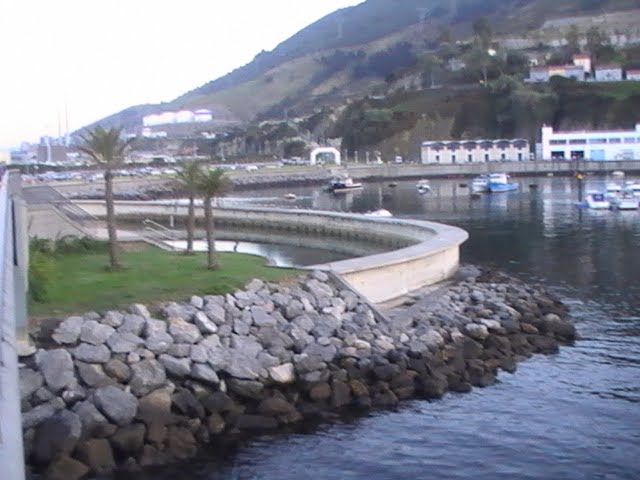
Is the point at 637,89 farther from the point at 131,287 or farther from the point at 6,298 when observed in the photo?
the point at 6,298

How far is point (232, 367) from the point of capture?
20.1m

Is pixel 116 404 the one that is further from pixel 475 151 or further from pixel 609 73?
pixel 609 73

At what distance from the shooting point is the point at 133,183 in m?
104

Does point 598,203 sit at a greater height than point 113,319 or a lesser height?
greater

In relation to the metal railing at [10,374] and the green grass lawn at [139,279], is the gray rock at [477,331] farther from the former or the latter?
the metal railing at [10,374]

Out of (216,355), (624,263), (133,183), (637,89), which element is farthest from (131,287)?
(637,89)

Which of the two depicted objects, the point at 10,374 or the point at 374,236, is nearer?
the point at 10,374

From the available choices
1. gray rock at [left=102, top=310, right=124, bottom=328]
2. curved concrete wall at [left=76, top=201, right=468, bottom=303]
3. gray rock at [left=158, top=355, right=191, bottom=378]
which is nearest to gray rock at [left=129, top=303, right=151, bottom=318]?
gray rock at [left=102, top=310, right=124, bottom=328]

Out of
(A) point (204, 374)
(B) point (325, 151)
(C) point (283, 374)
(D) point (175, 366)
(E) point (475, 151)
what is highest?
(B) point (325, 151)

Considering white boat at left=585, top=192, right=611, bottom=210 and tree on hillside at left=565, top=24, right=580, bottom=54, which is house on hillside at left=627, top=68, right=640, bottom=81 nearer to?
tree on hillside at left=565, top=24, right=580, bottom=54

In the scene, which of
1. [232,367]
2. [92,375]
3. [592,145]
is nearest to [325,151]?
[592,145]

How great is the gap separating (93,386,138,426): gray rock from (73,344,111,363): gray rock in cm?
99

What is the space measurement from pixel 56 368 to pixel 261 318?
573cm

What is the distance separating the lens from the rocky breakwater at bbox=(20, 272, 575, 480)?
17.4m
